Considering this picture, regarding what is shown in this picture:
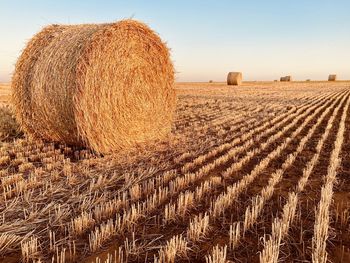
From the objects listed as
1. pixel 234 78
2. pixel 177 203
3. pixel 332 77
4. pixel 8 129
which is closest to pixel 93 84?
pixel 177 203

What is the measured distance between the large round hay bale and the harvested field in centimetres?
47

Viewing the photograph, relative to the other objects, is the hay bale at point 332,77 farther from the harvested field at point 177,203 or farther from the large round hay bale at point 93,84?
the large round hay bale at point 93,84

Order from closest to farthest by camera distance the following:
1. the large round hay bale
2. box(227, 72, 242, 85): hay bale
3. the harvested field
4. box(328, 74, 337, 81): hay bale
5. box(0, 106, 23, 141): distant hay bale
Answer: the harvested field < the large round hay bale < box(0, 106, 23, 141): distant hay bale < box(227, 72, 242, 85): hay bale < box(328, 74, 337, 81): hay bale

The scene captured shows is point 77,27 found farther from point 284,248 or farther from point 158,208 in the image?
point 284,248

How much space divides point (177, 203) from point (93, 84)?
3.02m

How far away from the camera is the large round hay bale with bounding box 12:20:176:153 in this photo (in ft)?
19.6

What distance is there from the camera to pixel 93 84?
19.8 ft

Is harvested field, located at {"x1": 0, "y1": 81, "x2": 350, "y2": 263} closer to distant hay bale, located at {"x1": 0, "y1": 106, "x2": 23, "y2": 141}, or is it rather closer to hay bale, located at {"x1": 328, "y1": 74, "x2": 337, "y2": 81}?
distant hay bale, located at {"x1": 0, "y1": 106, "x2": 23, "y2": 141}

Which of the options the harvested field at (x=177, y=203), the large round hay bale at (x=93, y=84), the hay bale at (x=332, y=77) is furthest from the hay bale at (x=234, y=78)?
the harvested field at (x=177, y=203)

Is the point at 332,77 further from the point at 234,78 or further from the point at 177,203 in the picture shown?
the point at 177,203

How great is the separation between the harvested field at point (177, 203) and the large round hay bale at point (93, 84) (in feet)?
1.53

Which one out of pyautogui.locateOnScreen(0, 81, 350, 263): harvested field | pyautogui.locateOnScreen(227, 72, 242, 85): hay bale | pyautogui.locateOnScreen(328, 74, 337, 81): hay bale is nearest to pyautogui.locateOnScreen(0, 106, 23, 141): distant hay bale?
pyautogui.locateOnScreen(0, 81, 350, 263): harvested field

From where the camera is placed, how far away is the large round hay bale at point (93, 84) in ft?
19.6

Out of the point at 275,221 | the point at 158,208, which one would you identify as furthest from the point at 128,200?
the point at 275,221
